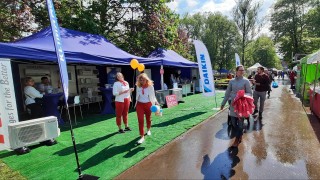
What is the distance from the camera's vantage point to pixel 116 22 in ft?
57.2

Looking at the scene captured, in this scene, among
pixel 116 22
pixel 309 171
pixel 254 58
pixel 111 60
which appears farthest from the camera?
pixel 254 58

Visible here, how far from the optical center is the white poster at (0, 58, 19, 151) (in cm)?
466

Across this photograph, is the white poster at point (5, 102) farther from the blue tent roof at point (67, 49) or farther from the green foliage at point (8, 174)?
the blue tent roof at point (67, 49)

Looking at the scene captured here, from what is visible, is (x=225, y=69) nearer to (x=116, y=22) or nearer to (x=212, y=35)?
(x=212, y=35)

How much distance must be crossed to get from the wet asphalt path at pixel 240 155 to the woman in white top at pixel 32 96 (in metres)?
3.77

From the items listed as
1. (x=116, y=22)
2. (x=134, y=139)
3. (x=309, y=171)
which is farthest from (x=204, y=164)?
(x=116, y=22)

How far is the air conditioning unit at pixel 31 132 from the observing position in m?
5.00

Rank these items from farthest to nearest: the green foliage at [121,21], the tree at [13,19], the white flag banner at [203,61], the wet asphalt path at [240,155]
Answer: the green foliage at [121,21]
the tree at [13,19]
the white flag banner at [203,61]
the wet asphalt path at [240,155]

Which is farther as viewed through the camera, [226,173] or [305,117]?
[305,117]

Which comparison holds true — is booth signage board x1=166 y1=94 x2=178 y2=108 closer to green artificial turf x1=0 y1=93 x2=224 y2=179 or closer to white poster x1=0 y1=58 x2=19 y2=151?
green artificial turf x1=0 y1=93 x2=224 y2=179

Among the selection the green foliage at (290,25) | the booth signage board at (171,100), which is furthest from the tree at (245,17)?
the booth signage board at (171,100)

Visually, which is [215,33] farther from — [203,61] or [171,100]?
[203,61]

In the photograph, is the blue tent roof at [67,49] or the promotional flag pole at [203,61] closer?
the blue tent roof at [67,49]

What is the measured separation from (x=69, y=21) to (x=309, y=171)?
14.7m
